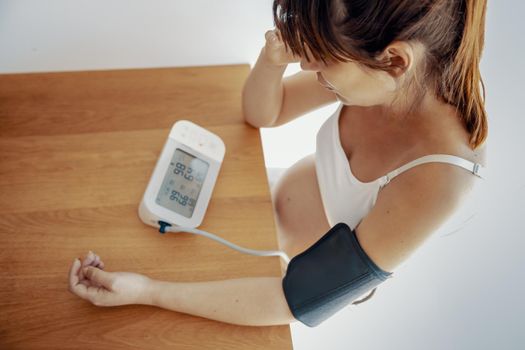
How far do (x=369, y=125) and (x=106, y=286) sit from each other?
481 mm

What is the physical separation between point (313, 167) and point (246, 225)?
215 millimetres

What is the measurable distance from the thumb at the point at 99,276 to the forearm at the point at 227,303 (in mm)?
60

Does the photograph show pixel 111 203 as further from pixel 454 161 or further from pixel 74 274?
pixel 454 161

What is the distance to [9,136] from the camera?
82 cm

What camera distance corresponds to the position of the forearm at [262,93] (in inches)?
32.4

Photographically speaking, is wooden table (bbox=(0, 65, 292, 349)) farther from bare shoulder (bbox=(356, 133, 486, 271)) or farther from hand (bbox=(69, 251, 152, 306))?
bare shoulder (bbox=(356, 133, 486, 271))

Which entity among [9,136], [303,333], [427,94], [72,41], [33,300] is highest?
[427,94]

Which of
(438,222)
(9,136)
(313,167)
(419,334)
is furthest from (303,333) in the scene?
(9,136)

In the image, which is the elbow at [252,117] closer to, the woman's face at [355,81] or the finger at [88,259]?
the woman's face at [355,81]

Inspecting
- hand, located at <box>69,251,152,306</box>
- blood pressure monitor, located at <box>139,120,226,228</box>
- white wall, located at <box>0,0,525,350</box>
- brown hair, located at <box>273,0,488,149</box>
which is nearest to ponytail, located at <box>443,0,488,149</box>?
brown hair, located at <box>273,0,488,149</box>

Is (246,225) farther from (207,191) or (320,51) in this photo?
(320,51)

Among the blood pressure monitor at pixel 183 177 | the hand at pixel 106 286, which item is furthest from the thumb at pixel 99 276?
the blood pressure monitor at pixel 183 177

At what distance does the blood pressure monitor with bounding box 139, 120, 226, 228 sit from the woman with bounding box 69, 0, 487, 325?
99 millimetres

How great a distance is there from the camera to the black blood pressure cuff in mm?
652
